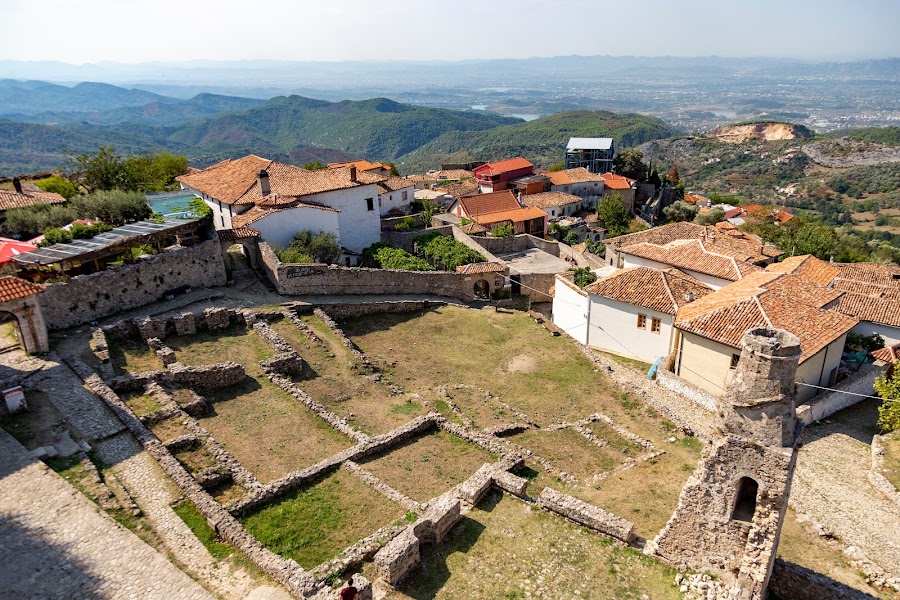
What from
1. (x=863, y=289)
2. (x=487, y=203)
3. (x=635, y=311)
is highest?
(x=487, y=203)

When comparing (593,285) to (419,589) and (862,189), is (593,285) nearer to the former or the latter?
(419,589)

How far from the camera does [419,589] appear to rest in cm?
1131

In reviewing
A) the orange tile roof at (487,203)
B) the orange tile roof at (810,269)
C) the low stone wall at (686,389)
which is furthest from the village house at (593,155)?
the low stone wall at (686,389)

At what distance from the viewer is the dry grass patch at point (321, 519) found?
12.6 meters

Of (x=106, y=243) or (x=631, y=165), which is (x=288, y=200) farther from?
(x=631, y=165)

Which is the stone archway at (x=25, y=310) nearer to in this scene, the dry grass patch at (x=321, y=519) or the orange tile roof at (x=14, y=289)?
the orange tile roof at (x=14, y=289)

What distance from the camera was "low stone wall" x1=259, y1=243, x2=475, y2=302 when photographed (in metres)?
27.5

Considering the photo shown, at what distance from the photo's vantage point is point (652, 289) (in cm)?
2669

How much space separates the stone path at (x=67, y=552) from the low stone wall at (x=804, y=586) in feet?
39.2

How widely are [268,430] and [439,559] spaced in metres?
7.83

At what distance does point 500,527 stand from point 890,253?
60.2 meters

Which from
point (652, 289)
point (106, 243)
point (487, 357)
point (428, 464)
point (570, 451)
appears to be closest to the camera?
point (428, 464)

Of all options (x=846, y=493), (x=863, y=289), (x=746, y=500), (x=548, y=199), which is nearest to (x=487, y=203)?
(x=548, y=199)

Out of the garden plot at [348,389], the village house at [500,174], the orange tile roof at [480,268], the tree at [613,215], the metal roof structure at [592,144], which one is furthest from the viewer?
the metal roof structure at [592,144]
